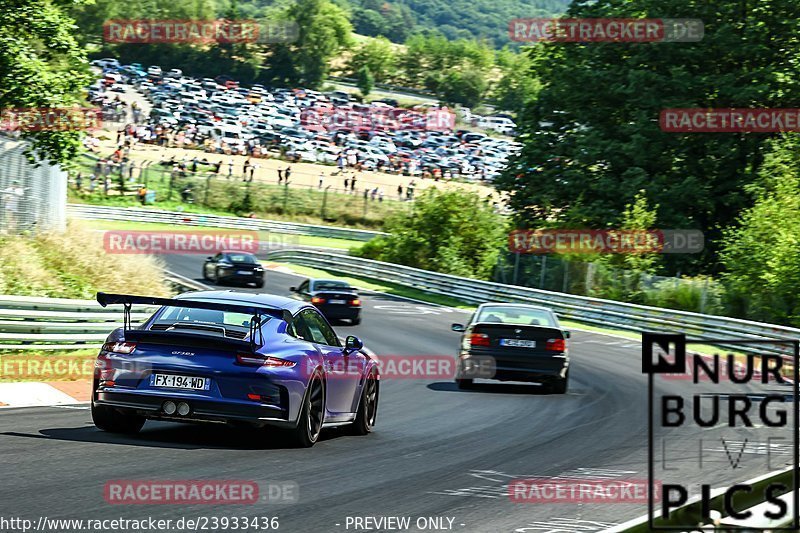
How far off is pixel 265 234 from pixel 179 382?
5863 centimetres

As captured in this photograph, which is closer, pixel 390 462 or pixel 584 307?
pixel 390 462

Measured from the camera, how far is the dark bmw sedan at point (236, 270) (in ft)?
136

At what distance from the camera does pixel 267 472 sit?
9414 mm

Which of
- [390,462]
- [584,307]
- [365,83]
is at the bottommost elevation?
[584,307]

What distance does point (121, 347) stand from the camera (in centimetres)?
1068

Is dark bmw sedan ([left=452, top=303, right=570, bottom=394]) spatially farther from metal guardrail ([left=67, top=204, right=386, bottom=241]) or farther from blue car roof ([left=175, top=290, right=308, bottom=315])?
metal guardrail ([left=67, top=204, right=386, bottom=241])

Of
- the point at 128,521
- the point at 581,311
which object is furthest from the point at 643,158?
the point at 128,521

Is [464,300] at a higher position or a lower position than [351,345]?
lower

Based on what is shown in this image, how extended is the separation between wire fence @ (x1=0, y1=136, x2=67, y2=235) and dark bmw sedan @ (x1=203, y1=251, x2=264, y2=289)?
45.2ft
